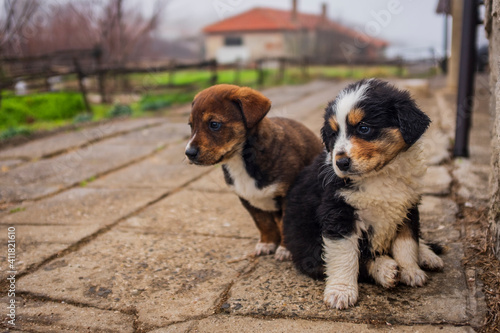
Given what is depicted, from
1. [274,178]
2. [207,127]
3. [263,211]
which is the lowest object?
[263,211]

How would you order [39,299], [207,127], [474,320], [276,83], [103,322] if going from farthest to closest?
[276,83] < [207,127] < [39,299] < [103,322] < [474,320]

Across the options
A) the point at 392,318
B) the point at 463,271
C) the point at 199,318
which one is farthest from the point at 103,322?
the point at 463,271

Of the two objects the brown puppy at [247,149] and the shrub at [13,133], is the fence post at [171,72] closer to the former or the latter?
the shrub at [13,133]

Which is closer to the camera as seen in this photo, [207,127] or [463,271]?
[463,271]

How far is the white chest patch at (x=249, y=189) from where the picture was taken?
3.25 m

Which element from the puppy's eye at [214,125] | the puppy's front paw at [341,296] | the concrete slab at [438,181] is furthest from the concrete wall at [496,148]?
the puppy's eye at [214,125]

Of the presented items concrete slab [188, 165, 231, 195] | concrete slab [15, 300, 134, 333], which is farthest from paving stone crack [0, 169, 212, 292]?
concrete slab [15, 300, 134, 333]

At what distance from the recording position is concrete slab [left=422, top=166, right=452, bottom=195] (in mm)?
4477

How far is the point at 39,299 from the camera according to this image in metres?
2.86

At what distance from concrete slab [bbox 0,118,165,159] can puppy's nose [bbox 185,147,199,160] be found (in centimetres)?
453

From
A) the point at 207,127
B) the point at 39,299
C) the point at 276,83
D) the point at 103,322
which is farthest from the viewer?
the point at 276,83

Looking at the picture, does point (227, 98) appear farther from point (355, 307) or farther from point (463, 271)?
point (463, 271)

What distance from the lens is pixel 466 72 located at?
17.5 ft

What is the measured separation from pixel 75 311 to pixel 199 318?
0.76 meters
